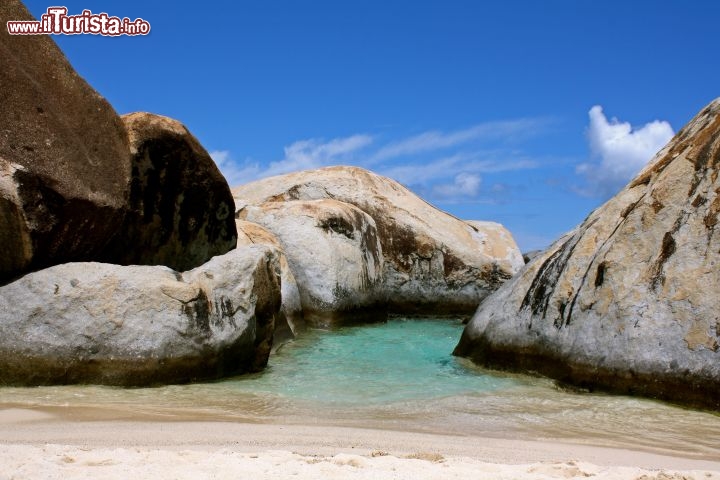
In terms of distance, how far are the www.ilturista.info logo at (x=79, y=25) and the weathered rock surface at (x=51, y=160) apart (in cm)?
10

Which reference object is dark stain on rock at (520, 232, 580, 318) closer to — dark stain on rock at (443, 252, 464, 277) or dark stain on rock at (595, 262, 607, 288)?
dark stain on rock at (595, 262, 607, 288)

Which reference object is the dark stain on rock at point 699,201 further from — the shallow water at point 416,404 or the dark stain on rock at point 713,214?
the shallow water at point 416,404

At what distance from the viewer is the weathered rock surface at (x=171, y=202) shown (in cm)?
801

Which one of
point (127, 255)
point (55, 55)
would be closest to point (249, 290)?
point (127, 255)

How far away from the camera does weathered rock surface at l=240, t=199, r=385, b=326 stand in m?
12.2

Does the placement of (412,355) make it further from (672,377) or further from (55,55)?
(55,55)

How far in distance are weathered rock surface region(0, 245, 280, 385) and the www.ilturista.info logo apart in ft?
7.89

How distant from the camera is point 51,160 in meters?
6.79

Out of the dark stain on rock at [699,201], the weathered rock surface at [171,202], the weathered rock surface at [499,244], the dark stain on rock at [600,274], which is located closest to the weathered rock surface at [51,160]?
the weathered rock surface at [171,202]

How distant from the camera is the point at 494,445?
4645 mm

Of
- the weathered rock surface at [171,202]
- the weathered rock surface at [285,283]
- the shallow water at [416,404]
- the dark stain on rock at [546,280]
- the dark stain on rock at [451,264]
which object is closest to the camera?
the shallow water at [416,404]

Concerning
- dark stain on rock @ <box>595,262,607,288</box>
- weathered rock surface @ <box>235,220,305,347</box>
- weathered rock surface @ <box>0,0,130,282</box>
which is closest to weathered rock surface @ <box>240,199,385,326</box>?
weathered rock surface @ <box>235,220,305,347</box>

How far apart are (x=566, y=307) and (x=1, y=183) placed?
537 centimetres

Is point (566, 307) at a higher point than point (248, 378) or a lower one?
higher
